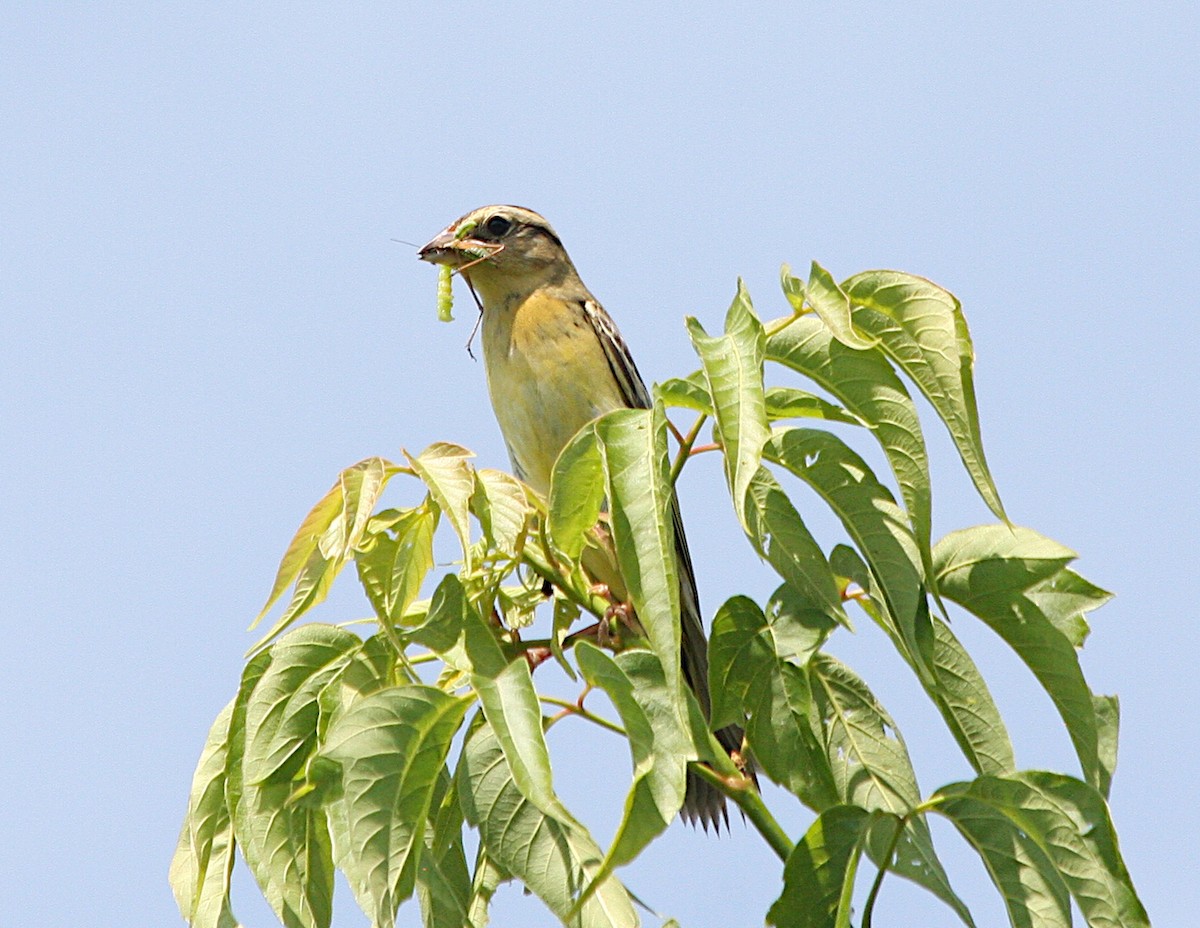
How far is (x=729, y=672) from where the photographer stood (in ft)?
9.53

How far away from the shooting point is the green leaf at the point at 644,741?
2320 millimetres

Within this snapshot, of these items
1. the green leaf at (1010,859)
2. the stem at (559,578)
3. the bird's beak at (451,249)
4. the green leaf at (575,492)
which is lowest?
the green leaf at (1010,859)

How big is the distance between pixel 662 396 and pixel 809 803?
90 cm

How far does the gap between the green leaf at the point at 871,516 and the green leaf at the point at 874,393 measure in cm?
8

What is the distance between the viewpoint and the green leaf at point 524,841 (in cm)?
277

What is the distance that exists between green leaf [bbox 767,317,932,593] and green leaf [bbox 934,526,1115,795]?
0.38 meters

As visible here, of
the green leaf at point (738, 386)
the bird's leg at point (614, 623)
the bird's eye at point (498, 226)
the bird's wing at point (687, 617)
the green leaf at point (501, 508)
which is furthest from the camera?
the bird's eye at point (498, 226)

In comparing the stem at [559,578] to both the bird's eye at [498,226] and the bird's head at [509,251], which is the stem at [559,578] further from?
the bird's eye at [498,226]

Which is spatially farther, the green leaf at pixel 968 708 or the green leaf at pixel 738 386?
the green leaf at pixel 968 708

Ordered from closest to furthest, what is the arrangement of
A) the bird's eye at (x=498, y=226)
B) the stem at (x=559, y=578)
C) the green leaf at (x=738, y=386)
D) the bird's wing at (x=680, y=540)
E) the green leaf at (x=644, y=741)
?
the green leaf at (x=644, y=741)
the green leaf at (x=738, y=386)
the stem at (x=559, y=578)
the bird's wing at (x=680, y=540)
the bird's eye at (x=498, y=226)

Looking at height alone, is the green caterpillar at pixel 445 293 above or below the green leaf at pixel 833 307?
above

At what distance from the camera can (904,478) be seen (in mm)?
2676

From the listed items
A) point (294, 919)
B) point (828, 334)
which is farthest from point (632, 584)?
point (294, 919)

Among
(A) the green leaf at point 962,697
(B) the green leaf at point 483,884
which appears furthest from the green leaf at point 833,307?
(B) the green leaf at point 483,884
